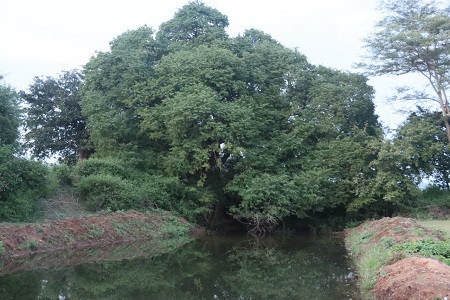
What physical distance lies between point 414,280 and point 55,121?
30773mm

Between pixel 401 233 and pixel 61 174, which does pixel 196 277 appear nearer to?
pixel 401 233

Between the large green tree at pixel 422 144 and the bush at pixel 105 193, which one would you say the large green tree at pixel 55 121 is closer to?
the bush at pixel 105 193

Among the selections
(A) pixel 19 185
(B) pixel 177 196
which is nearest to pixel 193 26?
(B) pixel 177 196

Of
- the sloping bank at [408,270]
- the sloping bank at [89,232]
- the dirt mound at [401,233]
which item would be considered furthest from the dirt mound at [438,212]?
the sloping bank at [89,232]

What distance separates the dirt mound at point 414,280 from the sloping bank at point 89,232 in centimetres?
1265

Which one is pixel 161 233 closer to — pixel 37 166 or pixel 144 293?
pixel 37 166

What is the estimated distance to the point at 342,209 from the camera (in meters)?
30.1


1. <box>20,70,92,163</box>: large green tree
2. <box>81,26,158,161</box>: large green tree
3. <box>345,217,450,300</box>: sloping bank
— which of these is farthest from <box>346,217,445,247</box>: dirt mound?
<box>20,70,92,163</box>: large green tree

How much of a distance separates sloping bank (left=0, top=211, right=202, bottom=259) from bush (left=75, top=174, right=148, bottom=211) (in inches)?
39.8

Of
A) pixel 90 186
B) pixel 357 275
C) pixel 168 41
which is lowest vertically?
pixel 357 275

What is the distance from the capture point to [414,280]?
8.87 meters

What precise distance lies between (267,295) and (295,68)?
2246 centimetres

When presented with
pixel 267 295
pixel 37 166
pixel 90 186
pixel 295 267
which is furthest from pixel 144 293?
pixel 90 186

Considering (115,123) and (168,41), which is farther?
(168,41)
